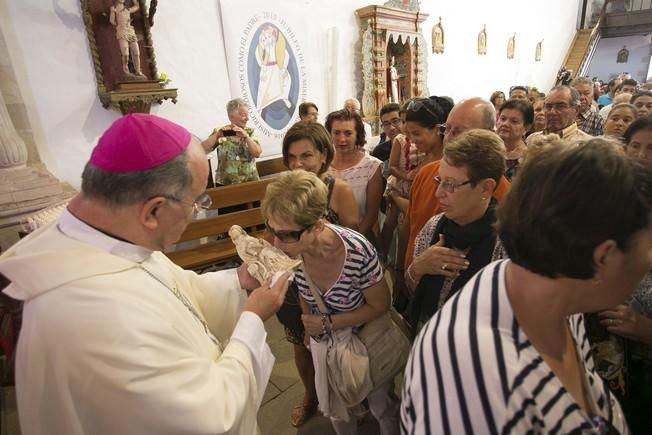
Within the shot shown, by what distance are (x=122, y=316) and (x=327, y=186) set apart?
5.24ft

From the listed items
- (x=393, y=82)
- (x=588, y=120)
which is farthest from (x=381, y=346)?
(x=393, y=82)

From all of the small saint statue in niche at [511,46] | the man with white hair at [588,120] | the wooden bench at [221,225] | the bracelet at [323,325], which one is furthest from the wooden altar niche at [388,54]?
the bracelet at [323,325]

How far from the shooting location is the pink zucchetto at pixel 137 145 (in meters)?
1.07

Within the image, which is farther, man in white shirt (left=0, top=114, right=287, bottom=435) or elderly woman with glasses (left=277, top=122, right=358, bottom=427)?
elderly woman with glasses (left=277, top=122, right=358, bottom=427)

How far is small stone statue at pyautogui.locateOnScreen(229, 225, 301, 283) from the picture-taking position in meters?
1.54

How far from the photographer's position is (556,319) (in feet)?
2.82

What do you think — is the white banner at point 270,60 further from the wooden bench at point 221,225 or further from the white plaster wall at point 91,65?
the wooden bench at point 221,225

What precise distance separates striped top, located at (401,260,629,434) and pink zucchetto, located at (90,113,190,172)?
2.99 ft

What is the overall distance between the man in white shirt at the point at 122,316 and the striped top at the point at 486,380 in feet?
2.07

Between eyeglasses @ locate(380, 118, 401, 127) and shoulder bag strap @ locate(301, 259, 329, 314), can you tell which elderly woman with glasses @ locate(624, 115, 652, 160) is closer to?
shoulder bag strap @ locate(301, 259, 329, 314)

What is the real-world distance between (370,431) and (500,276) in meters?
1.86

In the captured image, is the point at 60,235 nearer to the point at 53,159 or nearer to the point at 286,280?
the point at 286,280

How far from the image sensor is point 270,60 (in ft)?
17.7

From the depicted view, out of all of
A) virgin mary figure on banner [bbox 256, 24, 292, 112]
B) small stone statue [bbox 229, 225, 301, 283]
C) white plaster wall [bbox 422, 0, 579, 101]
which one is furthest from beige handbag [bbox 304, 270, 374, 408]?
white plaster wall [bbox 422, 0, 579, 101]
